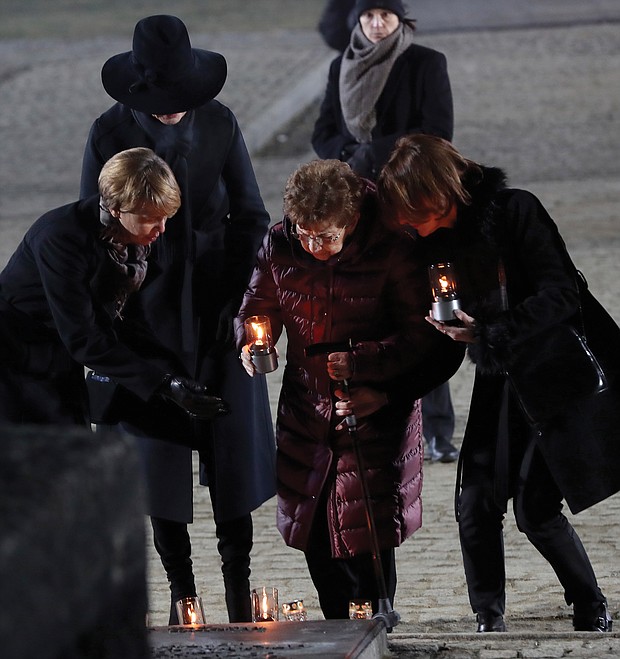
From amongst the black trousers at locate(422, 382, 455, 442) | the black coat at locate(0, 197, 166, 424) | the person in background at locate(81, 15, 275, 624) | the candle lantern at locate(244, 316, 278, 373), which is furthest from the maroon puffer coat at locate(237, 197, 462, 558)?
the black trousers at locate(422, 382, 455, 442)

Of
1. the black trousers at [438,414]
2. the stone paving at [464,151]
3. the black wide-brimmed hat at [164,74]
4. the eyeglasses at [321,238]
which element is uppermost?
the black wide-brimmed hat at [164,74]

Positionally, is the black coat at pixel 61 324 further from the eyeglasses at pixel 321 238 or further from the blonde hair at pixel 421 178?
the blonde hair at pixel 421 178

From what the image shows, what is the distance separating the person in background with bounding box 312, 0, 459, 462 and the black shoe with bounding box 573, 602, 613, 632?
2.58 m

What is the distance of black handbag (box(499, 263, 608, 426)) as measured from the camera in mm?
5199

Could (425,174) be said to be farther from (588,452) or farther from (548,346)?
(588,452)

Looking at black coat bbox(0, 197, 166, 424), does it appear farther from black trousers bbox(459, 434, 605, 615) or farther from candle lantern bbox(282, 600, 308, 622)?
black trousers bbox(459, 434, 605, 615)

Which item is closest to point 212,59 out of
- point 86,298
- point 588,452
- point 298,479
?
point 86,298

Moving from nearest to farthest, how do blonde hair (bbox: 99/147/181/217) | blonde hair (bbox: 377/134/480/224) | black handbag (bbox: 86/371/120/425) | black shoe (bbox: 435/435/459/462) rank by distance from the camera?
blonde hair (bbox: 377/134/480/224)
blonde hair (bbox: 99/147/181/217)
black handbag (bbox: 86/371/120/425)
black shoe (bbox: 435/435/459/462)

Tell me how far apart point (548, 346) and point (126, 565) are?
8.71ft

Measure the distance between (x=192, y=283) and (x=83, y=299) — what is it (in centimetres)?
65

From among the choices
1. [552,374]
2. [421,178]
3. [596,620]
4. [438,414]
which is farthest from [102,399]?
[438,414]

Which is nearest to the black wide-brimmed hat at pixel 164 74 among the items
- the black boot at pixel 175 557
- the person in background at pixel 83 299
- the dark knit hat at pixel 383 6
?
the person in background at pixel 83 299

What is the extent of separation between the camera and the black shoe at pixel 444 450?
A: 819cm

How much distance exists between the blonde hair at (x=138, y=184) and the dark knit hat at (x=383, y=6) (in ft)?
11.2
